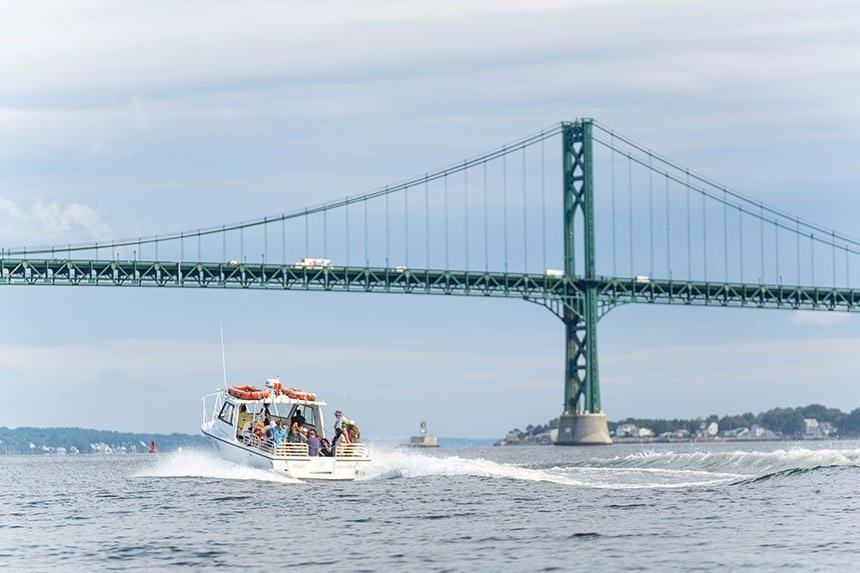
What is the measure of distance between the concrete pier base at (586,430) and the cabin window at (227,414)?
239ft

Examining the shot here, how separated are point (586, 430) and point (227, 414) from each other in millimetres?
74433

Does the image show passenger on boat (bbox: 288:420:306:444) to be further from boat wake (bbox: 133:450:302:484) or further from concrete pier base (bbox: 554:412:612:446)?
concrete pier base (bbox: 554:412:612:446)

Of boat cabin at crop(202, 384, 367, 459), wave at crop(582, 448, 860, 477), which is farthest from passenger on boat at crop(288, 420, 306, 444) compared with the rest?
wave at crop(582, 448, 860, 477)

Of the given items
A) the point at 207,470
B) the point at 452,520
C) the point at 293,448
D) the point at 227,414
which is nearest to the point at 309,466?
the point at 293,448

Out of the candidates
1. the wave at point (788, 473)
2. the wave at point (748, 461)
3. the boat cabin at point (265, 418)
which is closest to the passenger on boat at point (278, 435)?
the boat cabin at point (265, 418)

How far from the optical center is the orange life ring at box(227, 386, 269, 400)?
1863 inches

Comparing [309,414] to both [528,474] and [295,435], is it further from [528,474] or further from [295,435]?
[528,474]

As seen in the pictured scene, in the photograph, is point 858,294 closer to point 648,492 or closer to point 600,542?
point 648,492

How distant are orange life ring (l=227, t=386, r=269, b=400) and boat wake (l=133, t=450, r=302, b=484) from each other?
1.98 metres

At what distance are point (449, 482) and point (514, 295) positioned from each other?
78958 millimetres

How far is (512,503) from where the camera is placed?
124 ft

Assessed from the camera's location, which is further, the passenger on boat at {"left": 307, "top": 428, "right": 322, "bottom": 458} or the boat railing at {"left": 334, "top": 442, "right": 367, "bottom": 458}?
the boat railing at {"left": 334, "top": 442, "right": 367, "bottom": 458}

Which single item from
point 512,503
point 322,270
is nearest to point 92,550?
point 512,503

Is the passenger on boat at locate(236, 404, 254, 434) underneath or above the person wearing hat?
above
